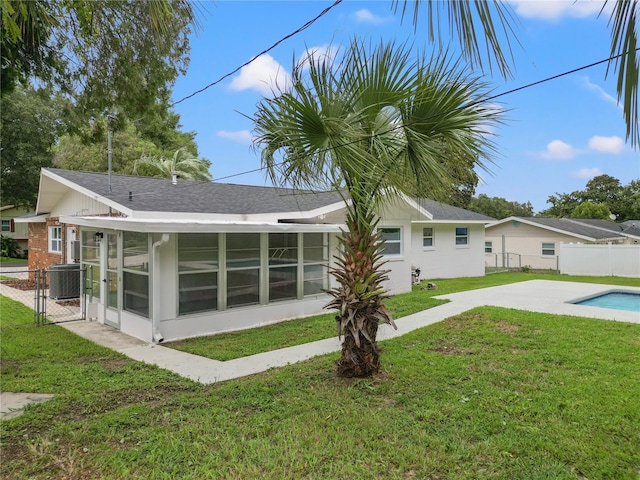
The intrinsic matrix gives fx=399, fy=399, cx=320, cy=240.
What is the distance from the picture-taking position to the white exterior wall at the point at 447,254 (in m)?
18.1

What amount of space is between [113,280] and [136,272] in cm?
122

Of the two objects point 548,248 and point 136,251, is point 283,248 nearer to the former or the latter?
point 136,251

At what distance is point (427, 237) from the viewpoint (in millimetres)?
18484

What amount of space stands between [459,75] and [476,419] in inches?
149

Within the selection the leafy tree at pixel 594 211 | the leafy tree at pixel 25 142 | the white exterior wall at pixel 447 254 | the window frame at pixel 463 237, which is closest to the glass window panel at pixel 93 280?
the white exterior wall at pixel 447 254

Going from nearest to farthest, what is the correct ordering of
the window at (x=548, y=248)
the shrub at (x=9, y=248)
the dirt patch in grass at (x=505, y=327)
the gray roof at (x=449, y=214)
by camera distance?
the dirt patch in grass at (x=505, y=327), the gray roof at (x=449, y=214), the window at (x=548, y=248), the shrub at (x=9, y=248)

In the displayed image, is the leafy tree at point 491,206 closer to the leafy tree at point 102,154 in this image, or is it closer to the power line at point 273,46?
the leafy tree at point 102,154

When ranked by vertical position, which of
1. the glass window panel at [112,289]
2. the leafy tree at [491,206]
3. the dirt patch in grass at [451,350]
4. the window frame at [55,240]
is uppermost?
the leafy tree at [491,206]

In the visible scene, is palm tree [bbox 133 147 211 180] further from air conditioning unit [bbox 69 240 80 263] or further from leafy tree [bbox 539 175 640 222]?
leafy tree [bbox 539 175 640 222]

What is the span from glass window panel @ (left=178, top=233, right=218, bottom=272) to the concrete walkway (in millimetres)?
1778

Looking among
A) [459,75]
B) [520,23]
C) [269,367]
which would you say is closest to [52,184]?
[269,367]

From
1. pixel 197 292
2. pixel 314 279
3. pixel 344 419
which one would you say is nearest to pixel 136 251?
pixel 197 292

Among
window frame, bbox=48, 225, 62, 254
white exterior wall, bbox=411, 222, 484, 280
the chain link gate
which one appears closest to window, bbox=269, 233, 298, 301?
the chain link gate

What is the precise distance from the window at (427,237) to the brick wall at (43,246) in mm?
13991
